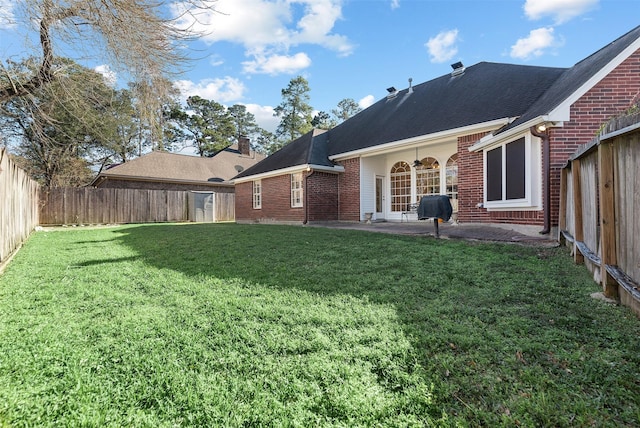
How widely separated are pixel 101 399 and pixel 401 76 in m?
16.3

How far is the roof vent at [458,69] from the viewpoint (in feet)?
40.8

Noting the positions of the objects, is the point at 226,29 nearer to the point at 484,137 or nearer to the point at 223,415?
the point at 223,415

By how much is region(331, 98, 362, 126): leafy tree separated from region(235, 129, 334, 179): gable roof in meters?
27.1

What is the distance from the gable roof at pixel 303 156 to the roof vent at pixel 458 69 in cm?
592

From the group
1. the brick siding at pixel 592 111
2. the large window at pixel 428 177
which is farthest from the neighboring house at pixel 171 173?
the brick siding at pixel 592 111

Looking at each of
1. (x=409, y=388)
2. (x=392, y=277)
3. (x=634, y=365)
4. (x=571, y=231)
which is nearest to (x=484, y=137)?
(x=571, y=231)

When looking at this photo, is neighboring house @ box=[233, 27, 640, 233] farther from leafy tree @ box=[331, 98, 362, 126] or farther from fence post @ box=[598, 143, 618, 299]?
leafy tree @ box=[331, 98, 362, 126]

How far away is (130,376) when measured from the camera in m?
1.95

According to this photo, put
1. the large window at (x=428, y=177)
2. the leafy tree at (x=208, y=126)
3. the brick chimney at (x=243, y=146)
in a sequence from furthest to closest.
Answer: the leafy tree at (x=208, y=126), the brick chimney at (x=243, y=146), the large window at (x=428, y=177)

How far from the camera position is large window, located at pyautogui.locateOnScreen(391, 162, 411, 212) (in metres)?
12.1

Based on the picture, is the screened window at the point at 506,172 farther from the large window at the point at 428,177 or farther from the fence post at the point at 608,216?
the fence post at the point at 608,216

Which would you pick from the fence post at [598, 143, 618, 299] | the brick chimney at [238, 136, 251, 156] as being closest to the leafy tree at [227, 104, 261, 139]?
the brick chimney at [238, 136, 251, 156]

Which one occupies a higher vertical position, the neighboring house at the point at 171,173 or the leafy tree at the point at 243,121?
the leafy tree at the point at 243,121

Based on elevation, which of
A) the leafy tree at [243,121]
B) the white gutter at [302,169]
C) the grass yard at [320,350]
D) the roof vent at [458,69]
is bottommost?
the grass yard at [320,350]
